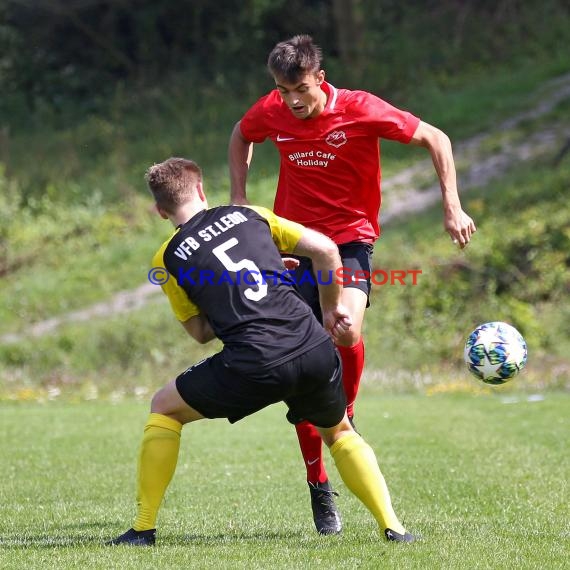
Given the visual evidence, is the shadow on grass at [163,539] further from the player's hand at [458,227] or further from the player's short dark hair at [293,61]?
the player's short dark hair at [293,61]

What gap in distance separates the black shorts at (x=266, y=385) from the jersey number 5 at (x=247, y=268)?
0.33 metres

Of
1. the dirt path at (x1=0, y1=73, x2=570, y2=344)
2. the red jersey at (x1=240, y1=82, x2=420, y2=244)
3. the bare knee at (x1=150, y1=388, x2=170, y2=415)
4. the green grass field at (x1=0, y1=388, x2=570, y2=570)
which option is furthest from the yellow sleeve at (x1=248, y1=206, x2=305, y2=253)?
the dirt path at (x1=0, y1=73, x2=570, y2=344)

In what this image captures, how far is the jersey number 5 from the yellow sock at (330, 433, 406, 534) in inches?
37.0

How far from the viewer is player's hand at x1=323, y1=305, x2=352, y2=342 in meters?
5.78

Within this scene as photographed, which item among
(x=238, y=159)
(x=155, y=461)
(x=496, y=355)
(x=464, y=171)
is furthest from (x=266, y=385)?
(x=464, y=171)

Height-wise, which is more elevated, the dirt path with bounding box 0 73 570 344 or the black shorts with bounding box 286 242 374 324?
the black shorts with bounding box 286 242 374 324

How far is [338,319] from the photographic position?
19.0 ft

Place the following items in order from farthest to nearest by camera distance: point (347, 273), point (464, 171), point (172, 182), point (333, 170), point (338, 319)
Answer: point (464, 171) → point (333, 170) → point (347, 273) → point (338, 319) → point (172, 182)

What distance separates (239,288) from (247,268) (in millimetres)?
A: 103

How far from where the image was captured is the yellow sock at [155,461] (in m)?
5.58

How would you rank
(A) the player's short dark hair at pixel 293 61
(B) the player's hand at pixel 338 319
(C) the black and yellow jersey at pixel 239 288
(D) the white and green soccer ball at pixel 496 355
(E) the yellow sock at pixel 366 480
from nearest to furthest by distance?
1. (C) the black and yellow jersey at pixel 239 288
2. (E) the yellow sock at pixel 366 480
3. (B) the player's hand at pixel 338 319
4. (A) the player's short dark hair at pixel 293 61
5. (D) the white and green soccer ball at pixel 496 355

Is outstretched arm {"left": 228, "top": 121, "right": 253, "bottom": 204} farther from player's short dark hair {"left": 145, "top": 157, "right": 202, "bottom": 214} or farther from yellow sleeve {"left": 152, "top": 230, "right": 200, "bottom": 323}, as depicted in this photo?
yellow sleeve {"left": 152, "top": 230, "right": 200, "bottom": 323}

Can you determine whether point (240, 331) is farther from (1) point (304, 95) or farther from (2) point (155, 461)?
(1) point (304, 95)

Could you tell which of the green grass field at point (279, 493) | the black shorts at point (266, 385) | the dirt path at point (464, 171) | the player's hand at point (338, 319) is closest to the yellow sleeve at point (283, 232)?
the player's hand at point (338, 319)
